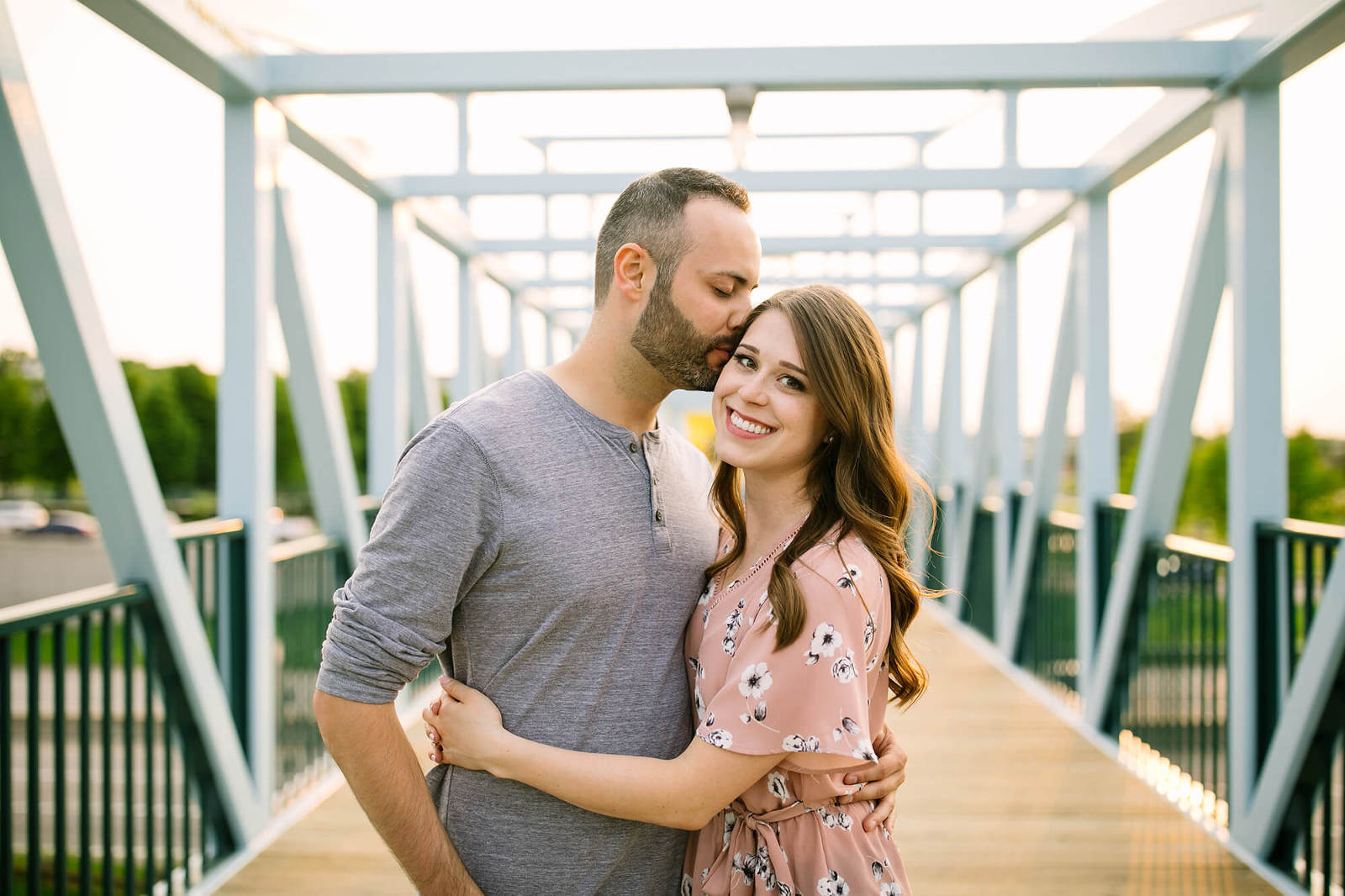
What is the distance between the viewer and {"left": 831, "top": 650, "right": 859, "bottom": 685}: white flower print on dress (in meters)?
1.28

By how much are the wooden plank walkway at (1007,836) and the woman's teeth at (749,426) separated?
2.08 m

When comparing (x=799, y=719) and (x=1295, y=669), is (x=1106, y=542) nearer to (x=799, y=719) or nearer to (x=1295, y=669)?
(x=1295, y=669)

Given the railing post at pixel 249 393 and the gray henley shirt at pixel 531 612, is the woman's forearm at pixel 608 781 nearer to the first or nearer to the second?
the gray henley shirt at pixel 531 612

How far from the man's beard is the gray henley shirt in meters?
0.14

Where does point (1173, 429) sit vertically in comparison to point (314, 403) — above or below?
below

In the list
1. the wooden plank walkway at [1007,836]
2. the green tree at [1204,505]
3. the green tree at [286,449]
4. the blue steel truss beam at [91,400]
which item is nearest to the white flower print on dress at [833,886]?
the wooden plank walkway at [1007,836]

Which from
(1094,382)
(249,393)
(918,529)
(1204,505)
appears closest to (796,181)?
(918,529)

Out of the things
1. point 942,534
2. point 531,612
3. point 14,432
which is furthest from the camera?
point 14,432

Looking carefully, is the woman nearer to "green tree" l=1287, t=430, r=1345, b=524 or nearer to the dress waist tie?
the dress waist tie

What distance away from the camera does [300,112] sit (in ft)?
11.9

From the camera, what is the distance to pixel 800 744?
1.28 m

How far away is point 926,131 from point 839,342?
14.9 feet

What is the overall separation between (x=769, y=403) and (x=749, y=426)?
0.16ft

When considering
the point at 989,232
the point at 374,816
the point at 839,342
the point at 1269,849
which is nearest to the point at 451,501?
the point at 374,816
